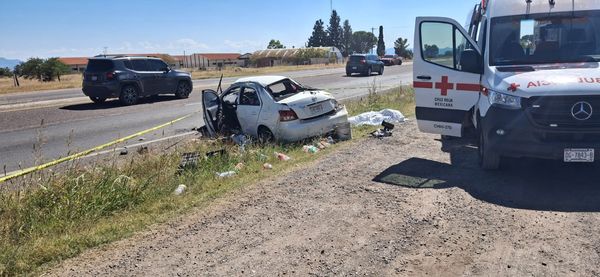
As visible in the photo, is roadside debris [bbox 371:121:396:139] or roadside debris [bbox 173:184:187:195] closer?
roadside debris [bbox 173:184:187:195]

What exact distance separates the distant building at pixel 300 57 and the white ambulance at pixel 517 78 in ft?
288

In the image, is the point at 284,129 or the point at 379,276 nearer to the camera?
the point at 379,276

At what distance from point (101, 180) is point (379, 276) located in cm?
389

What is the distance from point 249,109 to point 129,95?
11.5 m

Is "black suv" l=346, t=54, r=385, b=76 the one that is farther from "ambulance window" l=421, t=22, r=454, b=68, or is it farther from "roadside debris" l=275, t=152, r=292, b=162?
"ambulance window" l=421, t=22, r=454, b=68

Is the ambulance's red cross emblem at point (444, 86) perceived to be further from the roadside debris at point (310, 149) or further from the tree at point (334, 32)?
the tree at point (334, 32)

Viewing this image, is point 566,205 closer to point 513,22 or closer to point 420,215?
point 420,215

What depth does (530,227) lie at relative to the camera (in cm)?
469

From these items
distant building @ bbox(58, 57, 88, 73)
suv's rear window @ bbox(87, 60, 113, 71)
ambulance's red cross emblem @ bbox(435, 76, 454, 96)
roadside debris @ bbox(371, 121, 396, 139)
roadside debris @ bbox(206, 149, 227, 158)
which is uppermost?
distant building @ bbox(58, 57, 88, 73)

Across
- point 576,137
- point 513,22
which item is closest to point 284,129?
point 513,22

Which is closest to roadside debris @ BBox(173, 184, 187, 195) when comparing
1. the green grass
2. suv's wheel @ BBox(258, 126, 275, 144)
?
the green grass

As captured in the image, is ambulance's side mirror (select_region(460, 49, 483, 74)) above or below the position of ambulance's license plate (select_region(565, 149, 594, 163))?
above

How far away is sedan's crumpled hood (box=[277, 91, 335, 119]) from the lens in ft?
31.3

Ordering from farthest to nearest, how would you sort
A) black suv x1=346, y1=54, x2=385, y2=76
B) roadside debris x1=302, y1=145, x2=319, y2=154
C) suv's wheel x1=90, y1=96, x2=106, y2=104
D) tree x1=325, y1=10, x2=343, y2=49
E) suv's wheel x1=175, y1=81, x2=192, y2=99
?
tree x1=325, y1=10, x2=343, y2=49 → black suv x1=346, y1=54, x2=385, y2=76 → suv's wheel x1=175, y1=81, x2=192, y2=99 → suv's wheel x1=90, y1=96, x2=106, y2=104 → roadside debris x1=302, y1=145, x2=319, y2=154
